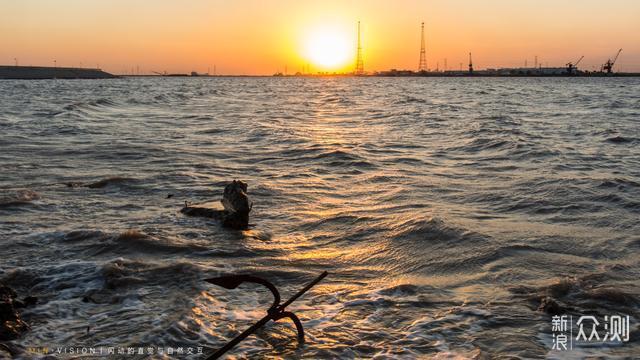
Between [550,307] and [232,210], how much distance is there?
545 centimetres

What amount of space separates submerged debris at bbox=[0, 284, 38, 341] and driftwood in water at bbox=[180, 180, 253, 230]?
3893 millimetres

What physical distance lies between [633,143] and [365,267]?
1866 cm

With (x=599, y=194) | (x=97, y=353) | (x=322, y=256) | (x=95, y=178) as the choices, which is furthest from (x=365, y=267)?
(x=95, y=178)

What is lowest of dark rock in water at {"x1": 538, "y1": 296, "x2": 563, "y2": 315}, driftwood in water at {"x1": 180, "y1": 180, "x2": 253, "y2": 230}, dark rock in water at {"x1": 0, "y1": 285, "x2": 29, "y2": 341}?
dark rock in water at {"x1": 538, "y1": 296, "x2": 563, "y2": 315}

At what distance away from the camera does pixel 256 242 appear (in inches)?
344

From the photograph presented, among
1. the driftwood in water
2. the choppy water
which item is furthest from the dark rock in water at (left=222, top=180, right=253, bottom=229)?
the choppy water

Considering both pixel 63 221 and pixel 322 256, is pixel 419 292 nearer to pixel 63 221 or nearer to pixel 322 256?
pixel 322 256

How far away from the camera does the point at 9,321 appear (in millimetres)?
5363

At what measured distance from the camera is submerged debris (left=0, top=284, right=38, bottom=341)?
17.0ft


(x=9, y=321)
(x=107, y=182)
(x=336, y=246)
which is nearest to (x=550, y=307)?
(x=336, y=246)

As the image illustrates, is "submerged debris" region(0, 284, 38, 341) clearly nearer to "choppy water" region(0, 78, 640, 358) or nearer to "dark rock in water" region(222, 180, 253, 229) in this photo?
"choppy water" region(0, 78, 640, 358)

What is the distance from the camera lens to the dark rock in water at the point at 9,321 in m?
5.18

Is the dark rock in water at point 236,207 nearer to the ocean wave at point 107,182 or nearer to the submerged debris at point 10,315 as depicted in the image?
the submerged debris at point 10,315

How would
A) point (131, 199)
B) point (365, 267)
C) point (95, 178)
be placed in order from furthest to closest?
point (95, 178)
point (131, 199)
point (365, 267)
